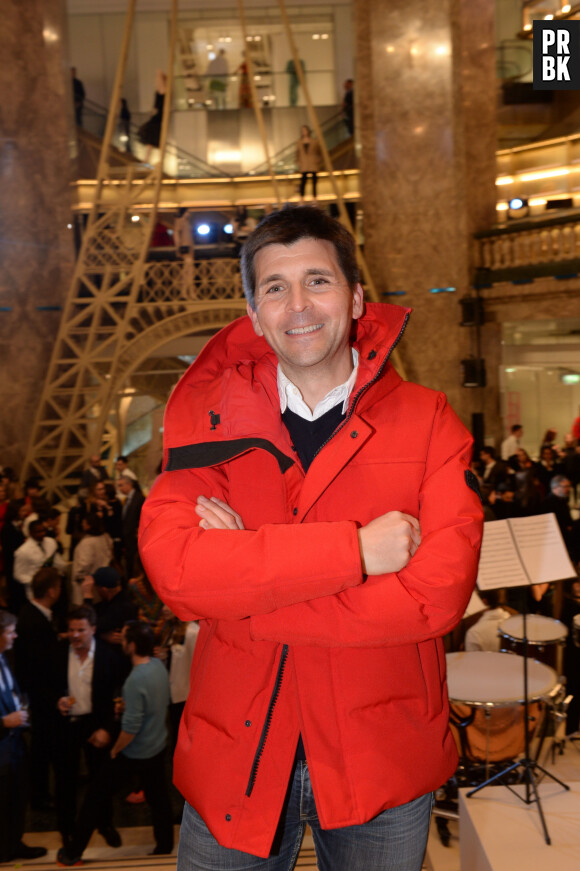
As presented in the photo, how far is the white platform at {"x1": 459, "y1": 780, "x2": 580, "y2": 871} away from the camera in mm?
2428

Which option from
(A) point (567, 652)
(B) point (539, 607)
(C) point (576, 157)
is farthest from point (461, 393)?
(A) point (567, 652)

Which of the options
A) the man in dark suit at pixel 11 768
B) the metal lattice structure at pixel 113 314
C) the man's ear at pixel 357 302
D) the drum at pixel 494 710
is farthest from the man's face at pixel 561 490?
the man's ear at pixel 357 302

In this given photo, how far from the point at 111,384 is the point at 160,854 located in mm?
9216

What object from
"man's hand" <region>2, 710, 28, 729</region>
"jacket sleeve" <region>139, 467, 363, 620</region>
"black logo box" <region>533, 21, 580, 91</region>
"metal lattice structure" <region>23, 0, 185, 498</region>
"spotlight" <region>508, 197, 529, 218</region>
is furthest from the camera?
"spotlight" <region>508, 197, 529, 218</region>

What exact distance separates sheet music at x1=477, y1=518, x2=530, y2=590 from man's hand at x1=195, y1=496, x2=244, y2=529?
237cm

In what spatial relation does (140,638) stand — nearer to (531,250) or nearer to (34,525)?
(34,525)

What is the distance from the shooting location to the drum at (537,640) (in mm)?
4820

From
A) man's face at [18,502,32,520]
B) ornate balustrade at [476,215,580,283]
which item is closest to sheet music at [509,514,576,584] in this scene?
man's face at [18,502,32,520]

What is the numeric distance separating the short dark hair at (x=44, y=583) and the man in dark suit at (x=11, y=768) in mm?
801

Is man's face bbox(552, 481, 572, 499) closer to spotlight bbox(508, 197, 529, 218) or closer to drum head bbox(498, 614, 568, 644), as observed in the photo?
drum head bbox(498, 614, 568, 644)

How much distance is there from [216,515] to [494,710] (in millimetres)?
2801

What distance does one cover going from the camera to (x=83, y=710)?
14.9 ft

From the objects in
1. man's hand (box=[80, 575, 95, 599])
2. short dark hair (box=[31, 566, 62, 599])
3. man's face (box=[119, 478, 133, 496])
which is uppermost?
man's face (box=[119, 478, 133, 496])

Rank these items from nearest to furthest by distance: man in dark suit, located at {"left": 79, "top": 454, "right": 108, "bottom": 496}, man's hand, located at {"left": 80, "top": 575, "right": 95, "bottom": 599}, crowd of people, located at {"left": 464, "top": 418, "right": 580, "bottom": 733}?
crowd of people, located at {"left": 464, "top": 418, "right": 580, "bottom": 733}
man's hand, located at {"left": 80, "top": 575, "right": 95, "bottom": 599}
man in dark suit, located at {"left": 79, "top": 454, "right": 108, "bottom": 496}
